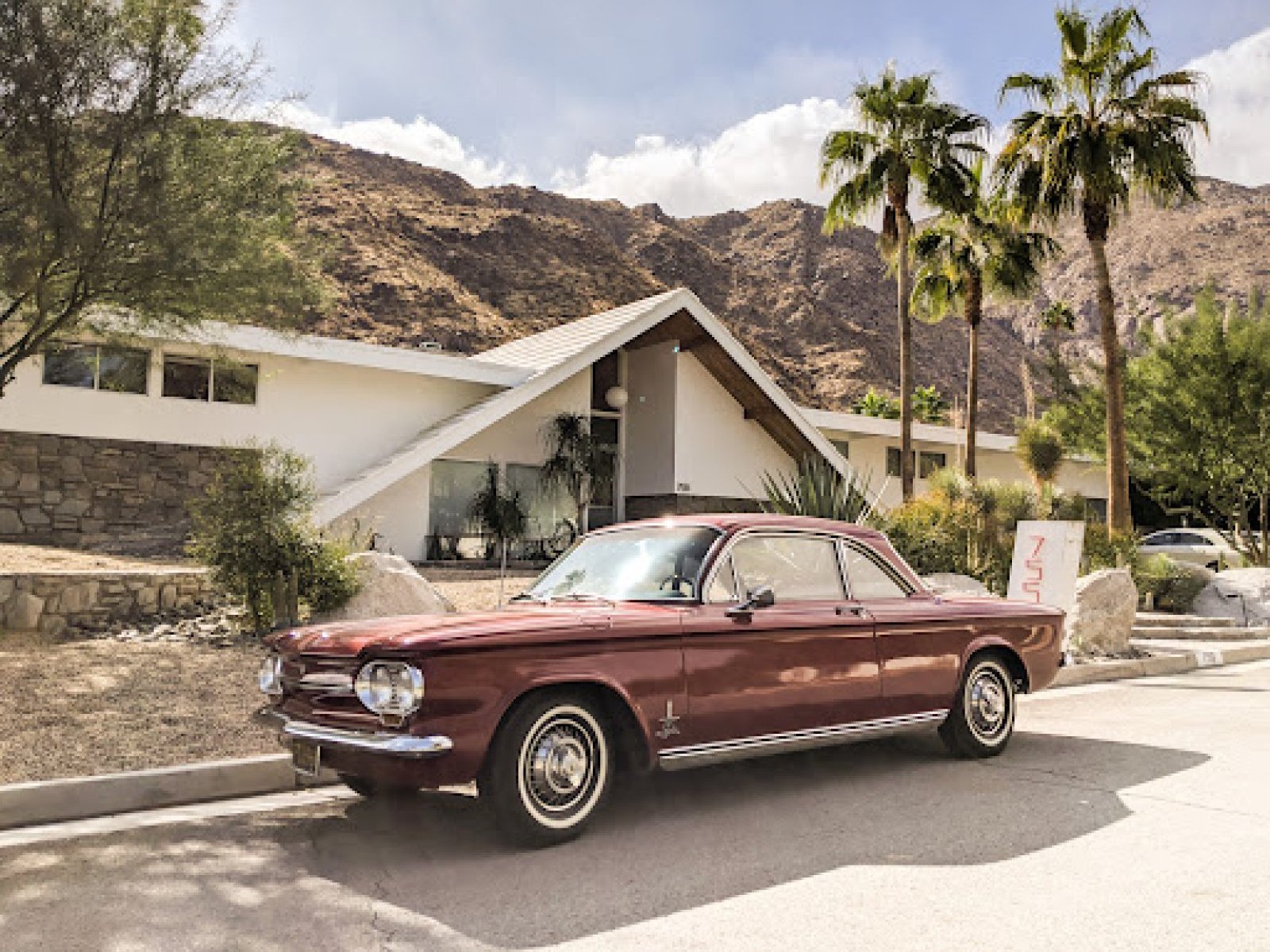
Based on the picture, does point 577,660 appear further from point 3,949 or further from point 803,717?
point 3,949

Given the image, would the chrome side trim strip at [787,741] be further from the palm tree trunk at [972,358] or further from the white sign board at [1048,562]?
the palm tree trunk at [972,358]

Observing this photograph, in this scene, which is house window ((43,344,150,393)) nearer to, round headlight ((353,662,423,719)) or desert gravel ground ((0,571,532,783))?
desert gravel ground ((0,571,532,783))

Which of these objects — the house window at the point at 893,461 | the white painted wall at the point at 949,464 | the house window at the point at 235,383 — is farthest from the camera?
the house window at the point at 893,461

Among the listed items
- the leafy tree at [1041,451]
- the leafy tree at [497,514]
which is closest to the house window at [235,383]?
the leafy tree at [497,514]

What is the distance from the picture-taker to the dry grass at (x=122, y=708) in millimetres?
6086

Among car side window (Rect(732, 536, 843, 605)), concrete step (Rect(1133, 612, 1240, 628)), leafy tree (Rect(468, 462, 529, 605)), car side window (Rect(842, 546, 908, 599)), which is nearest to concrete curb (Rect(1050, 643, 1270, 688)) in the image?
concrete step (Rect(1133, 612, 1240, 628))

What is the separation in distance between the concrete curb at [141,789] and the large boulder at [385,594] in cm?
401

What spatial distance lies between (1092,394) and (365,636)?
81.9ft

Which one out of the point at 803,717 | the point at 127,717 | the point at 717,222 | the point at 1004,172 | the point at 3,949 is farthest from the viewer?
the point at 717,222

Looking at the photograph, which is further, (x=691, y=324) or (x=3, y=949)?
(x=691, y=324)

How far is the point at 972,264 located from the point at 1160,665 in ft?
54.7

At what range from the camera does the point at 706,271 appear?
10006 cm

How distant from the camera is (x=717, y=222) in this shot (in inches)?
4796

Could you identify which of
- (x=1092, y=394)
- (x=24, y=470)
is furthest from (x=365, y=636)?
(x=1092, y=394)
